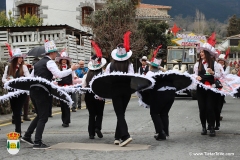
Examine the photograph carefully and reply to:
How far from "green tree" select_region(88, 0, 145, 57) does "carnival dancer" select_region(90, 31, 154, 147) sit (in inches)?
1013

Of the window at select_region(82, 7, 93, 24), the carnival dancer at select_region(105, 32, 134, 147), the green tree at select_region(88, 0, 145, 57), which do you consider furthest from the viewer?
the window at select_region(82, 7, 93, 24)

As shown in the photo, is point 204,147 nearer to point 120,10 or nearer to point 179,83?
point 179,83

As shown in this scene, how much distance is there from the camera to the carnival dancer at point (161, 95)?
10.2 metres

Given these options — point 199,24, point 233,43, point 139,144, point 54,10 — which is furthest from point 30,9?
point 199,24

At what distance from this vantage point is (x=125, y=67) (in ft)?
31.7

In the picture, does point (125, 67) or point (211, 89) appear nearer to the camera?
point (125, 67)

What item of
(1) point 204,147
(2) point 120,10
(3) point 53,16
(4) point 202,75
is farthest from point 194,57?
Answer: (1) point 204,147

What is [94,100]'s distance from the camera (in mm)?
10984

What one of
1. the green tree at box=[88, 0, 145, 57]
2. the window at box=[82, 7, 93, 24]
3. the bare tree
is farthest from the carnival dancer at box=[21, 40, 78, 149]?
the bare tree

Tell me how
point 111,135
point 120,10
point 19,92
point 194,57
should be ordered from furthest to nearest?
1. point 120,10
2. point 194,57
3. point 111,135
4. point 19,92

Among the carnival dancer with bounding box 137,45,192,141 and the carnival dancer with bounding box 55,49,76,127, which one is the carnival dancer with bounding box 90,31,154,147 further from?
the carnival dancer with bounding box 55,49,76,127

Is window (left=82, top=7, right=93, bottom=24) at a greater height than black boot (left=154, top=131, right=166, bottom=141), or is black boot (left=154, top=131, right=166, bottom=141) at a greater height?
window (left=82, top=7, right=93, bottom=24)

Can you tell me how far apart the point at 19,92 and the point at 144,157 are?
337cm

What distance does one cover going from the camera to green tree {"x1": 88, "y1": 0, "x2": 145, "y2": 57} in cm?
3656
